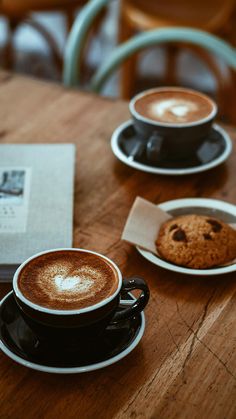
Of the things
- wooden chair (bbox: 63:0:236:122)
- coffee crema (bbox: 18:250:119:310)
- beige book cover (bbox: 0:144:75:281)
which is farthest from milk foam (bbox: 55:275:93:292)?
wooden chair (bbox: 63:0:236:122)

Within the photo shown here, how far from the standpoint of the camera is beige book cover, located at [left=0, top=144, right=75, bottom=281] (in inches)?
28.1

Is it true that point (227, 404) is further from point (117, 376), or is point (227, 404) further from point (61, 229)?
point (61, 229)

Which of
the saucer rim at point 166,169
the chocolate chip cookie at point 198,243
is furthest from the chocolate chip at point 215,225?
the saucer rim at point 166,169

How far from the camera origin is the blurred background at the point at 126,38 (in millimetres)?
2143

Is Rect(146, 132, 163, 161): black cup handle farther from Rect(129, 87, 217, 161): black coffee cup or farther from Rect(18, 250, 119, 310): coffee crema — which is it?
Rect(18, 250, 119, 310): coffee crema

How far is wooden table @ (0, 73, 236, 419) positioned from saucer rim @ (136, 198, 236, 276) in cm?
2

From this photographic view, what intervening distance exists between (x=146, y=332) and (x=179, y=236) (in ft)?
0.46

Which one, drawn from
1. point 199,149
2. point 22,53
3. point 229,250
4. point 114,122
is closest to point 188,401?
point 229,250

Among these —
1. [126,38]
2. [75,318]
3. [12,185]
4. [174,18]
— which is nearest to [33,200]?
[12,185]

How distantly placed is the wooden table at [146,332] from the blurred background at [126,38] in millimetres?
1260

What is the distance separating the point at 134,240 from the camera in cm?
72

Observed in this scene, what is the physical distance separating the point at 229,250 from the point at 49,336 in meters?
0.25

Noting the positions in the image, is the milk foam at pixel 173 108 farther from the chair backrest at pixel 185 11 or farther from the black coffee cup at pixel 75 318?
the chair backrest at pixel 185 11

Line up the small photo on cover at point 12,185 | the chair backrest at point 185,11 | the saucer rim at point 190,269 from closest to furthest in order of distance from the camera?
the saucer rim at point 190,269 < the small photo on cover at point 12,185 < the chair backrest at point 185,11
